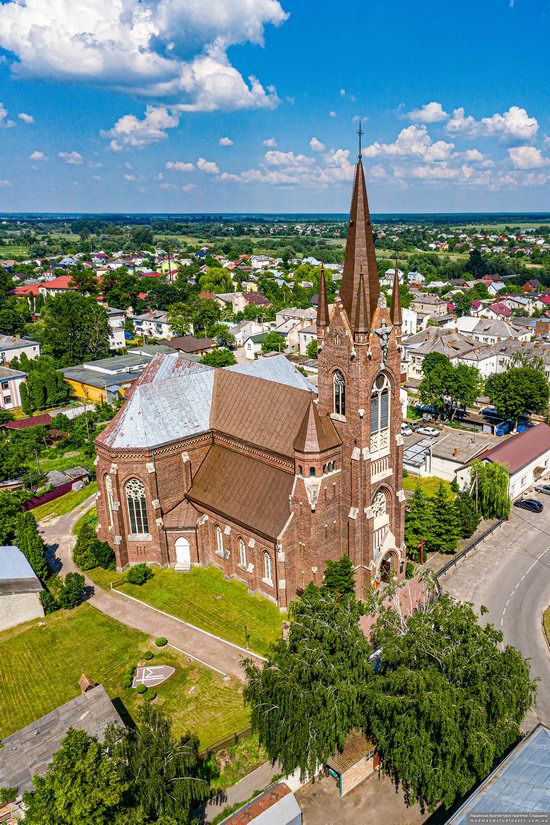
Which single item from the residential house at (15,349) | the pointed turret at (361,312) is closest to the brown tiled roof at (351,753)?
the pointed turret at (361,312)

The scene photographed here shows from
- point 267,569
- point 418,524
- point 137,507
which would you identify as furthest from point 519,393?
point 137,507

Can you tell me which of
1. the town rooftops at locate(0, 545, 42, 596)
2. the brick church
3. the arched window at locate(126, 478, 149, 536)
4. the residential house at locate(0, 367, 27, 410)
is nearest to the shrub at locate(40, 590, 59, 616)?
the town rooftops at locate(0, 545, 42, 596)

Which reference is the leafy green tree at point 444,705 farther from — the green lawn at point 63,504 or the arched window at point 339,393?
the green lawn at point 63,504

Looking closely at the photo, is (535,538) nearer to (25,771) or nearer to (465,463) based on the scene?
(465,463)

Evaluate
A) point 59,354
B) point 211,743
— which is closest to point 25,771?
point 211,743

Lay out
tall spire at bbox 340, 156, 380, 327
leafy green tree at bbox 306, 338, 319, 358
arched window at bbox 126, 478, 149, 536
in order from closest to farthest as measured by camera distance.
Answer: tall spire at bbox 340, 156, 380, 327
arched window at bbox 126, 478, 149, 536
leafy green tree at bbox 306, 338, 319, 358

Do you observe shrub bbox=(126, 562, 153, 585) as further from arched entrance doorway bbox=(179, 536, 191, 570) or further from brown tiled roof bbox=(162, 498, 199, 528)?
brown tiled roof bbox=(162, 498, 199, 528)
